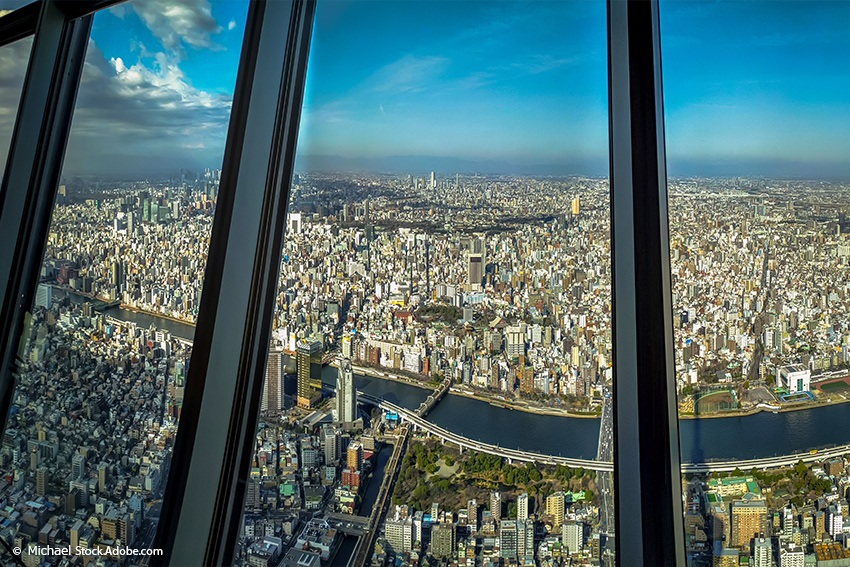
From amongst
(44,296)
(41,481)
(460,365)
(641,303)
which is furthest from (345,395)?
(44,296)

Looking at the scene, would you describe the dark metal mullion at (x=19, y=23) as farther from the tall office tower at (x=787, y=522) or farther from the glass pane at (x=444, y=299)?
the tall office tower at (x=787, y=522)

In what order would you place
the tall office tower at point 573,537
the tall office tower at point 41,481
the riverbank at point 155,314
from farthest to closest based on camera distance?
the tall office tower at point 41,481 < the riverbank at point 155,314 < the tall office tower at point 573,537

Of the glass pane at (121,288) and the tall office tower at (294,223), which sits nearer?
the tall office tower at (294,223)

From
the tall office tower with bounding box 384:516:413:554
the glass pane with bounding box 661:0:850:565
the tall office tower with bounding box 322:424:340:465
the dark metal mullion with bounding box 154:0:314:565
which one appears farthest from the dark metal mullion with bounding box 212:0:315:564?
the glass pane with bounding box 661:0:850:565

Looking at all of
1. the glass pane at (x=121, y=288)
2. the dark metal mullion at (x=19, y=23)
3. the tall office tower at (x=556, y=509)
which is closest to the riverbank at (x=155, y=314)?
the glass pane at (x=121, y=288)

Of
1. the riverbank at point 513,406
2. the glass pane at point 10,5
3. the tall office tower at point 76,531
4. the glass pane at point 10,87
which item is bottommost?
the tall office tower at point 76,531

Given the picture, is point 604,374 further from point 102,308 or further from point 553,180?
point 102,308
